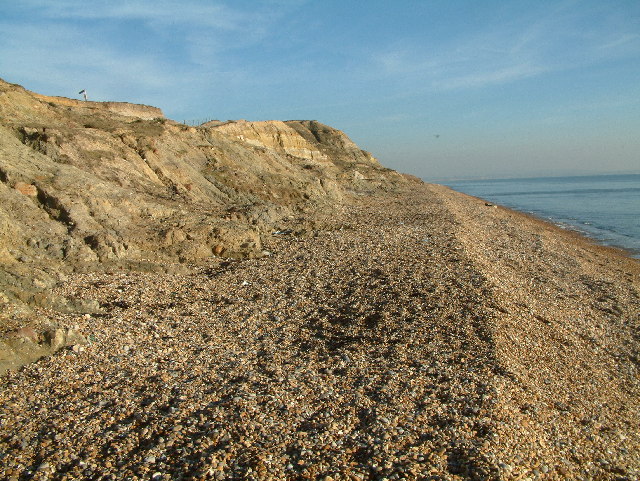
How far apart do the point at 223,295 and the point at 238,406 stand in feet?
15.1

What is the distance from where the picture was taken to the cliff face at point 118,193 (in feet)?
32.9

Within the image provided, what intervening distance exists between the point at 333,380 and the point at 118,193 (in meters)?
9.31

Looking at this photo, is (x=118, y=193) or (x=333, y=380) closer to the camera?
(x=333, y=380)

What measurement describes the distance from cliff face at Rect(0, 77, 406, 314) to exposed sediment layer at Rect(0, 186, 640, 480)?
105 cm

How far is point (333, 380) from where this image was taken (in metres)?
6.30

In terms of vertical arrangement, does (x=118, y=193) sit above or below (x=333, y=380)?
above

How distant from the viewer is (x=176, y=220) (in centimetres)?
1318

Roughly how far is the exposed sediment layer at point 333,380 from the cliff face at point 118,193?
3.45ft

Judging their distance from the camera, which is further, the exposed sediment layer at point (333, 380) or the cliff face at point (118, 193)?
the cliff face at point (118, 193)

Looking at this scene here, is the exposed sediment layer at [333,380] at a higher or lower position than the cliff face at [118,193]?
lower

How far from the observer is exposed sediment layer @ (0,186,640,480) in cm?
459

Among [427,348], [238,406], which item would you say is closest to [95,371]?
[238,406]

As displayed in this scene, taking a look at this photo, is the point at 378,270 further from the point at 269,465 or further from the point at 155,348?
the point at 269,465

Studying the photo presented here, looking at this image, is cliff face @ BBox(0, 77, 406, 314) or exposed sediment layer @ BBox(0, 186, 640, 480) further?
cliff face @ BBox(0, 77, 406, 314)
